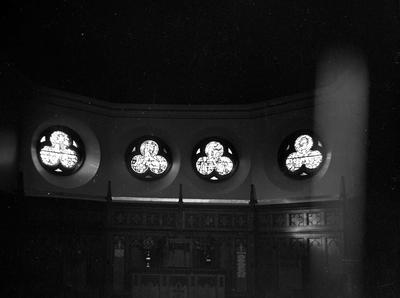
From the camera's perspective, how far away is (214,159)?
1959cm

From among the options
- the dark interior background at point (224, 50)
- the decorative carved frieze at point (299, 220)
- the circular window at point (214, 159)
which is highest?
the dark interior background at point (224, 50)

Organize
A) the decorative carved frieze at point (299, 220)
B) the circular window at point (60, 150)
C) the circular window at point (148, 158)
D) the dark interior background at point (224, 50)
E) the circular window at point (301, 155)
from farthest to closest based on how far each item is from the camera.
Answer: the circular window at point (148, 158) → the circular window at point (301, 155) → the circular window at point (60, 150) → the decorative carved frieze at point (299, 220) → the dark interior background at point (224, 50)

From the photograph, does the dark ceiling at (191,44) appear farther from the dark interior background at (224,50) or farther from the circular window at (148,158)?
the circular window at (148,158)

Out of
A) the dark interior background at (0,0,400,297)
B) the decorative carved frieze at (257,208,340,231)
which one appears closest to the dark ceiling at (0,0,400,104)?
the dark interior background at (0,0,400,297)

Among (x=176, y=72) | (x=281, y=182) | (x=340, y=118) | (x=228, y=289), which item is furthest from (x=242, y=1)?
(x=228, y=289)

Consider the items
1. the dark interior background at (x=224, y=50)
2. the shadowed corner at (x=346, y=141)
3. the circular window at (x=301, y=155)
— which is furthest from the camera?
the circular window at (x=301, y=155)

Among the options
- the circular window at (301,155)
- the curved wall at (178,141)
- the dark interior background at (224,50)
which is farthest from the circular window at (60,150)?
the circular window at (301,155)

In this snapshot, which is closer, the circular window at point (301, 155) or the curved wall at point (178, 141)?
the curved wall at point (178, 141)

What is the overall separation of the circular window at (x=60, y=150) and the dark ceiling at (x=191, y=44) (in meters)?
→ 1.47

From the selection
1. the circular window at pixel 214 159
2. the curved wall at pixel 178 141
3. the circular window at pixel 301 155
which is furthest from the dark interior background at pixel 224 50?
the circular window at pixel 214 159

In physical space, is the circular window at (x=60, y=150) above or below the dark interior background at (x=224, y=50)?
below

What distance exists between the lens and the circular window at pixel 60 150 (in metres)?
18.2

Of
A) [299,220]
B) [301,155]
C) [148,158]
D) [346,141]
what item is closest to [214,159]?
[148,158]

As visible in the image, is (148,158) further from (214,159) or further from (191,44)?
(191,44)
